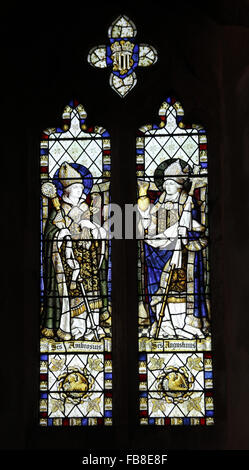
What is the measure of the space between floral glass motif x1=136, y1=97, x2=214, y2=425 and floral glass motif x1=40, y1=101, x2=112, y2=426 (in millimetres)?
293

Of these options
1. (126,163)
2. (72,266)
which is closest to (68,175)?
(126,163)

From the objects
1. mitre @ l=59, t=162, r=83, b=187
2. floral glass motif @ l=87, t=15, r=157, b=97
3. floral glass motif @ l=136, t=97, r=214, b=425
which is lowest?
floral glass motif @ l=136, t=97, r=214, b=425

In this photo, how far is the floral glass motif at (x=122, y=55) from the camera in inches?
368

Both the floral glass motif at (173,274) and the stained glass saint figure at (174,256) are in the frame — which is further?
the stained glass saint figure at (174,256)

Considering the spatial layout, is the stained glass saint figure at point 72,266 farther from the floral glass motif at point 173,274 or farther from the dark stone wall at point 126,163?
the floral glass motif at point 173,274

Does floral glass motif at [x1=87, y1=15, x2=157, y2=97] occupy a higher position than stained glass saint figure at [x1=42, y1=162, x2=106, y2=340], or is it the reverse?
floral glass motif at [x1=87, y1=15, x2=157, y2=97]

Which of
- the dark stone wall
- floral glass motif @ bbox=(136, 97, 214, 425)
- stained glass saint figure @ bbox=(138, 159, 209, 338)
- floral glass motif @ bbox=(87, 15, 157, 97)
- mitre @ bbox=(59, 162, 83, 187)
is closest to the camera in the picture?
the dark stone wall

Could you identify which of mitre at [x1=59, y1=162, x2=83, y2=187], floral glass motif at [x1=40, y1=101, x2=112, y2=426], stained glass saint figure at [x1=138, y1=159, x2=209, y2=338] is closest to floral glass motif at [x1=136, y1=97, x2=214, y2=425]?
stained glass saint figure at [x1=138, y1=159, x2=209, y2=338]

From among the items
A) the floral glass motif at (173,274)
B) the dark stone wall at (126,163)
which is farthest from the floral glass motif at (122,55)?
the floral glass motif at (173,274)

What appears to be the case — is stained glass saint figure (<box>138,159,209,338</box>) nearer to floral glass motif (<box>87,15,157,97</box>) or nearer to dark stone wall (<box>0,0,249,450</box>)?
dark stone wall (<box>0,0,249,450</box>)

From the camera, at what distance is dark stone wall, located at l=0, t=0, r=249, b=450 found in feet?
28.1

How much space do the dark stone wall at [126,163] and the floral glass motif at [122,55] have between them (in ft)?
0.17

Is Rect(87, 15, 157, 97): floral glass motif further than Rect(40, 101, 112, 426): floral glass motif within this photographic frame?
Yes

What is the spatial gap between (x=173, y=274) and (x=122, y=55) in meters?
1.87
